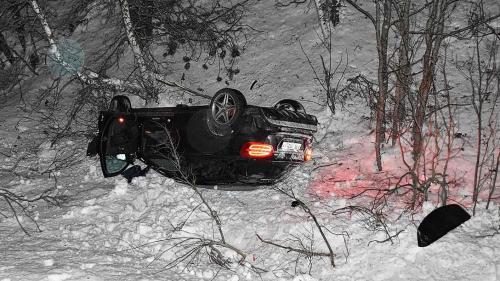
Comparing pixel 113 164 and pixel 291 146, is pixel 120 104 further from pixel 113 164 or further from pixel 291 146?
pixel 291 146

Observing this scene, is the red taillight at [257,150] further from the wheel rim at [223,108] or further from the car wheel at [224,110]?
the wheel rim at [223,108]

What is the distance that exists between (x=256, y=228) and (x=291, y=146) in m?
1.33

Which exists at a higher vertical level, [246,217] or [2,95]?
[2,95]

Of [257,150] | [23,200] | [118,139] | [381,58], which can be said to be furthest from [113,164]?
[381,58]

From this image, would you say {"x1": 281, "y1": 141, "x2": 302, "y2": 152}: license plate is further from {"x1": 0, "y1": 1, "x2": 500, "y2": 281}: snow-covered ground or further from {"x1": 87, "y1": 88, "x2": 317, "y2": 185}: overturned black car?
{"x1": 0, "y1": 1, "x2": 500, "y2": 281}: snow-covered ground

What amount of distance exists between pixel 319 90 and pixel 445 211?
5466 millimetres

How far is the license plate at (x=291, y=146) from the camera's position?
20.5 ft

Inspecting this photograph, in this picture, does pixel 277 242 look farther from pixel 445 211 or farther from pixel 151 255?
pixel 445 211

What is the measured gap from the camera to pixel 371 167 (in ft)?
26.3

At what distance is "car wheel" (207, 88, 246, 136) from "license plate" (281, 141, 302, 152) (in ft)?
2.51

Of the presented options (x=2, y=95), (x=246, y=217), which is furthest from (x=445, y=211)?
(x=2, y=95)

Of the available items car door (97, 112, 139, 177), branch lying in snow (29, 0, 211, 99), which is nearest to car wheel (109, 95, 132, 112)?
car door (97, 112, 139, 177)

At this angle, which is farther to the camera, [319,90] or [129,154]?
[319,90]

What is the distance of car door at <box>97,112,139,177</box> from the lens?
7355 mm
